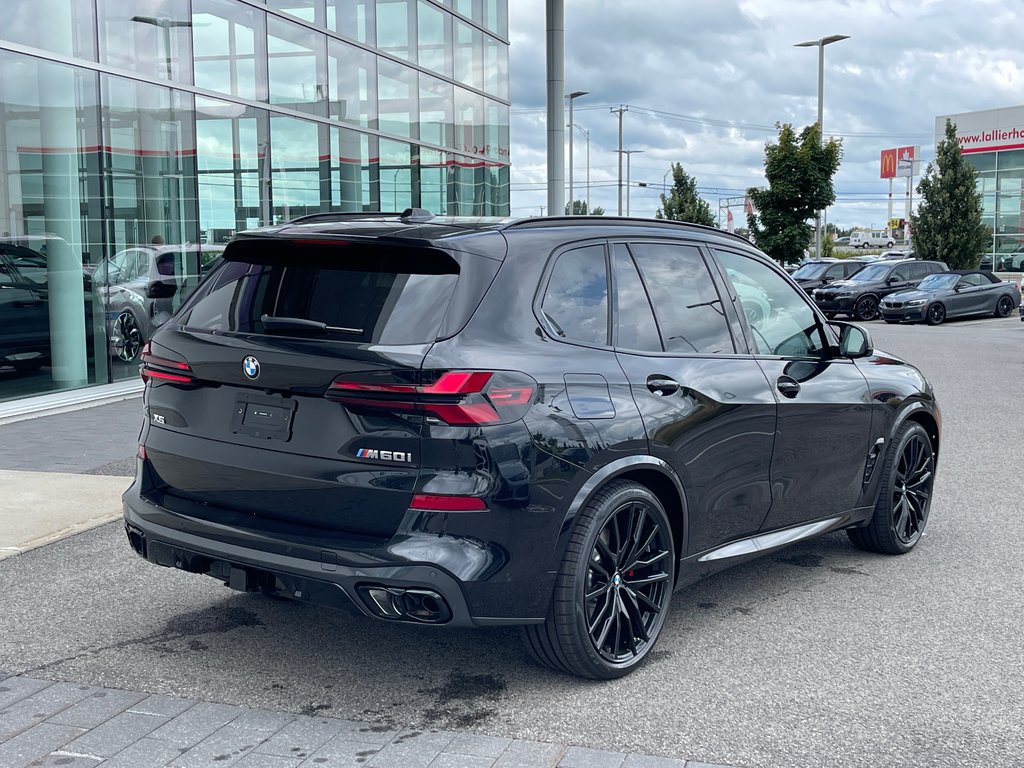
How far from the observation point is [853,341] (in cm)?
571

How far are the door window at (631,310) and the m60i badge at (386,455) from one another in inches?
41.1

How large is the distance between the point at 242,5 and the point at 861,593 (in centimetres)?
1311

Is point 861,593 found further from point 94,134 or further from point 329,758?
point 94,134

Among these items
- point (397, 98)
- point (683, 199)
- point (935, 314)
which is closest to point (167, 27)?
point (397, 98)

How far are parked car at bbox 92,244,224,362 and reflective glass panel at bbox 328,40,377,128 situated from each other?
4668 millimetres

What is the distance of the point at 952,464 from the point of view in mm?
8750

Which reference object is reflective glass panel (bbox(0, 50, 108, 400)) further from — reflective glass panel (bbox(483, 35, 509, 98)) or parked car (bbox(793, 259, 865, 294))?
parked car (bbox(793, 259, 865, 294))

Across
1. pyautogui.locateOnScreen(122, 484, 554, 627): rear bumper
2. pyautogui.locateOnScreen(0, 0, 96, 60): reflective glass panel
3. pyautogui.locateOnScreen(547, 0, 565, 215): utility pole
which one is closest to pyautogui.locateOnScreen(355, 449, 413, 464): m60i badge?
pyautogui.locateOnScreen(122, 484, 554, 627): rear bumper

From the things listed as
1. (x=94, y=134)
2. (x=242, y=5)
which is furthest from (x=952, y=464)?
(x=242, y=5)

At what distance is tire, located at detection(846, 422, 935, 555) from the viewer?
594 centimetres

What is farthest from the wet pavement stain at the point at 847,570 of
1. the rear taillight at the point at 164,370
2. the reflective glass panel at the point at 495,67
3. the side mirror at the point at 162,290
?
the reflective glass panel at the point at 495,67

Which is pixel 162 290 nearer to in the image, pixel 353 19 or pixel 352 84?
pixel 352 84

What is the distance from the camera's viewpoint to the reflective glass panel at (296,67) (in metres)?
16.5

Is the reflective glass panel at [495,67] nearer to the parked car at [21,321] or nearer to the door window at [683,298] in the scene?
the parked car at [21,321]
